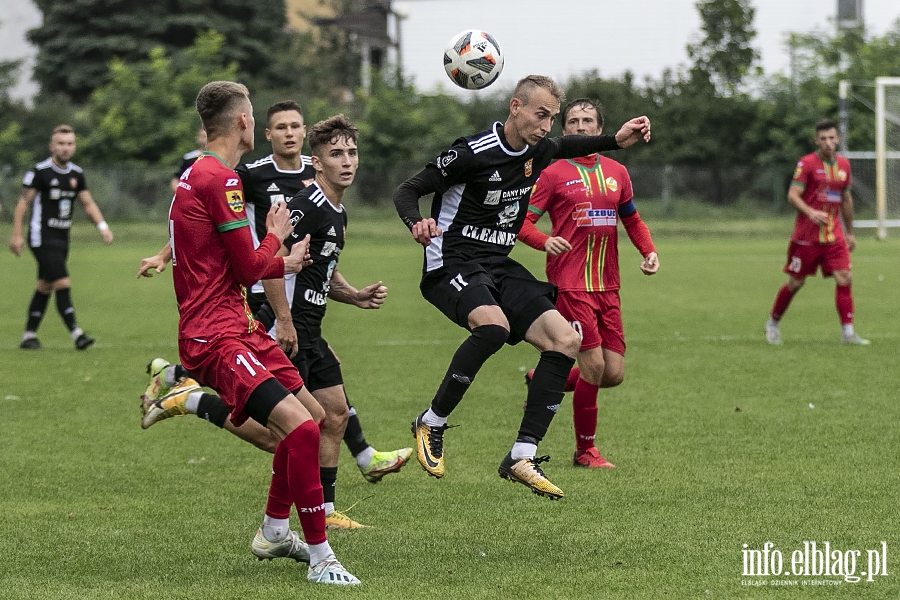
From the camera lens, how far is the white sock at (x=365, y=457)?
716 cm

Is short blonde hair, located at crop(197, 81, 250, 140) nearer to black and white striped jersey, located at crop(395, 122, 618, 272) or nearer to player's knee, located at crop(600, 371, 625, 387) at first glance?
black and white striped jersey, located at crop(395, 122, 618, 272)

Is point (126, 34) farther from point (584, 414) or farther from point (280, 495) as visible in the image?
point (280, 495)

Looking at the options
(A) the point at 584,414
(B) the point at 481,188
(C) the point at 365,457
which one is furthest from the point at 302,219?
(A) the point at 584,414

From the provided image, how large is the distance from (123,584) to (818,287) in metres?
16.8

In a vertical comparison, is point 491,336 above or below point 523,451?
above

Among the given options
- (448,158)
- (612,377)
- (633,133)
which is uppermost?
(633,133)

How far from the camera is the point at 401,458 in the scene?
710cm

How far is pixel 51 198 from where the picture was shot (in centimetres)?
1369

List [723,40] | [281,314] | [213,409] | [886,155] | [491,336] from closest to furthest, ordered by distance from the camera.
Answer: [281,314], [491,336], [213,409], [886,155], [723,40]

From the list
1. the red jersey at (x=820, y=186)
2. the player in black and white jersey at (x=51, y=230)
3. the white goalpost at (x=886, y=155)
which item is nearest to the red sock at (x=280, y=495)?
the player in black and white jersey at (x=51, y=230)

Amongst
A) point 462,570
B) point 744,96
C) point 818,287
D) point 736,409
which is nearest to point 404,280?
point 818,287

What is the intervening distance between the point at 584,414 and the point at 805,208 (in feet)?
20.7

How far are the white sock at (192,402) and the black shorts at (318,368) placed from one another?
2.78ft

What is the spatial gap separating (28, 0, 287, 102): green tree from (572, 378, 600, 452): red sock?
4294cm
